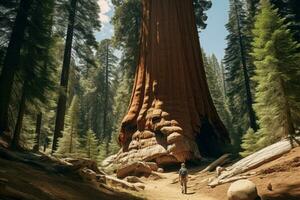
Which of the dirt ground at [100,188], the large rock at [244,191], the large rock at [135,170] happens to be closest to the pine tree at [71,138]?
the large rock at [135,170]

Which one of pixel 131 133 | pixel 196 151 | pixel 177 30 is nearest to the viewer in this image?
pixel 196 151

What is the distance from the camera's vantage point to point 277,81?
1806 cm

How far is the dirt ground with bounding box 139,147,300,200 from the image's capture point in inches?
440

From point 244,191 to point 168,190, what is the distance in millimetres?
6055

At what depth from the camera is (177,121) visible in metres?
22.2

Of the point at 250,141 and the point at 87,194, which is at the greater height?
the point at 250,141

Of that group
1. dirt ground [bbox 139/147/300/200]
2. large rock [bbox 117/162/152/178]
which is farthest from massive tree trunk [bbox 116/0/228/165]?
dirt ground [bbox 139/147/300/200]

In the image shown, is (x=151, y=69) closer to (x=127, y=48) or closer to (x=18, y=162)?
(x=127, y=48)

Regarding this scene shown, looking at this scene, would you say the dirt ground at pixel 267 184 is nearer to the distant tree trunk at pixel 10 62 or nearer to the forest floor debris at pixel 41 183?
the forest floor debris at pixel 41 183

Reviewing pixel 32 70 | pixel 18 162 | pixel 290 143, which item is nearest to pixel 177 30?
pixel 32 70

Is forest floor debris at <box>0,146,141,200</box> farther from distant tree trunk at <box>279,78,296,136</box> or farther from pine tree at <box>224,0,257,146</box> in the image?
pine tree at <box>224,0,257,146</box>

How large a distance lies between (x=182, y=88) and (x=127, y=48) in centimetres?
1244

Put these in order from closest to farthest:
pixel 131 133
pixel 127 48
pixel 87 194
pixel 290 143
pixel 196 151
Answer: pixel 87 194, pixel 290 143, pixel 196 151, pixel 131 133, pixel 127 48

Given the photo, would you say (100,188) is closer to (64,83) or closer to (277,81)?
(277,81)
